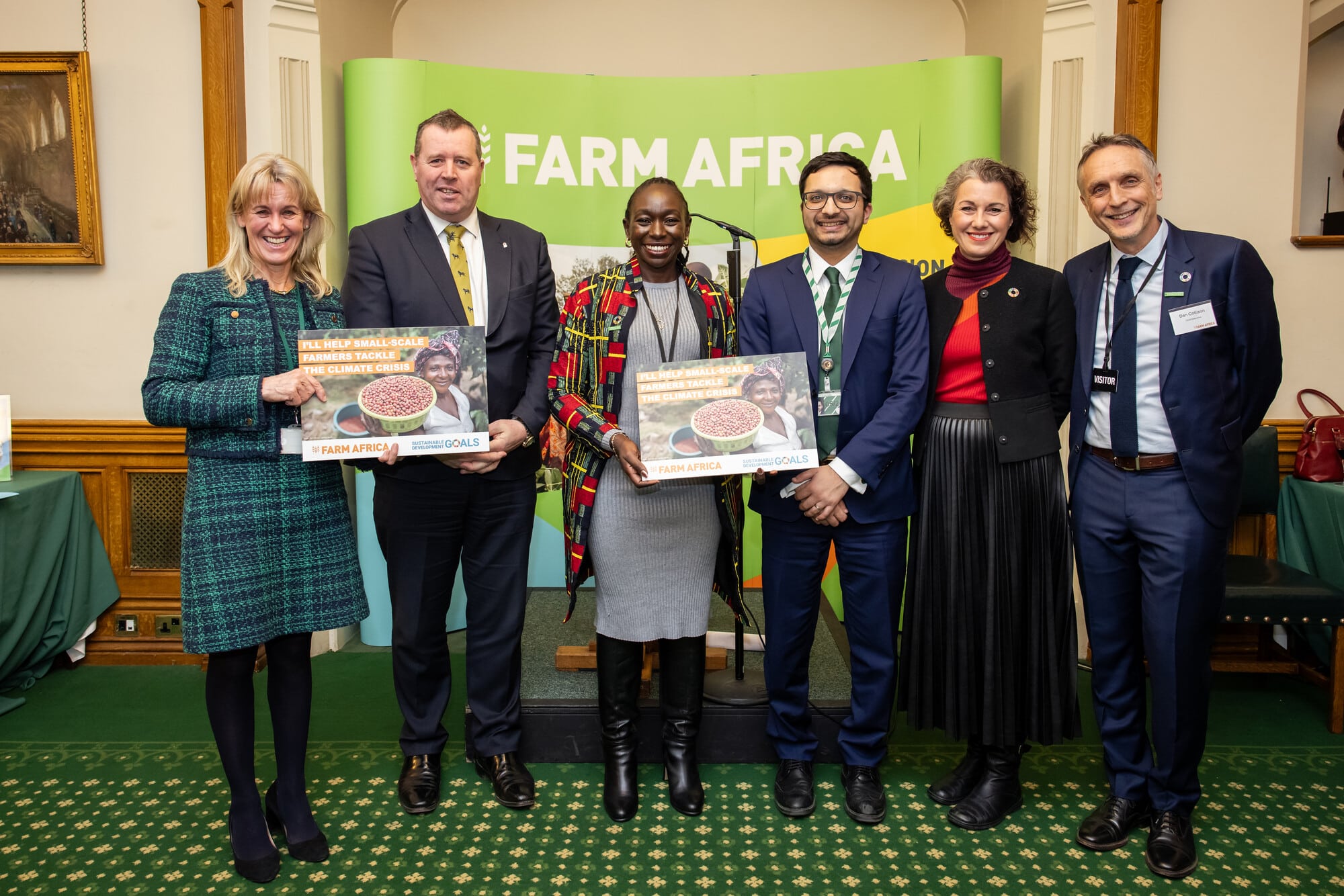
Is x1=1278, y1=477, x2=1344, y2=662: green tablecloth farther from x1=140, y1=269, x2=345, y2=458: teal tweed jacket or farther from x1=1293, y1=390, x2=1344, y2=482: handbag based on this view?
x1=140, y1=269, x2=345, y2=458: teal tweed jacket

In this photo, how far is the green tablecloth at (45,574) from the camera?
11.6 feet

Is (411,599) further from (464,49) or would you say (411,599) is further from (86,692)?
(464,49)

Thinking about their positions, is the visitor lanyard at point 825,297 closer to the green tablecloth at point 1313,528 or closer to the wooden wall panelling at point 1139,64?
the wooden wall panelling at point 1139,64

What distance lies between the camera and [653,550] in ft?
8.28

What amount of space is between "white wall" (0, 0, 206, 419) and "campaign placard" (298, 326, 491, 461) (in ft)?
7.37

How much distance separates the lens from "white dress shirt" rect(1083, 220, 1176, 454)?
235cm

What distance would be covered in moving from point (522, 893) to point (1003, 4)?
4485 mm

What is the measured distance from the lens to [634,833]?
252cm

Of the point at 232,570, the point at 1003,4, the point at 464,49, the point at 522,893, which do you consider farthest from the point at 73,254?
the point at 1003,4

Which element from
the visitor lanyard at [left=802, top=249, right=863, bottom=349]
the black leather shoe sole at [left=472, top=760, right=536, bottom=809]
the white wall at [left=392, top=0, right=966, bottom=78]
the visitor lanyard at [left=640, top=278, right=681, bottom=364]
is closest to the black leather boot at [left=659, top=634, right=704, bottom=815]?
the black leather shoe sole at [left=472, top=760, right=536, bottom=809]

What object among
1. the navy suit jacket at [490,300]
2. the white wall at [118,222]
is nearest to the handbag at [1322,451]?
the navy suit jacket at [490,300]

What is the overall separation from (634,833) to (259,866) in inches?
39.0

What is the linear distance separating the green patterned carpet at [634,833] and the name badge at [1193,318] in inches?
56.6

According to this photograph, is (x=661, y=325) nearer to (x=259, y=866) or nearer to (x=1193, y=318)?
(x=1193, y=318)
